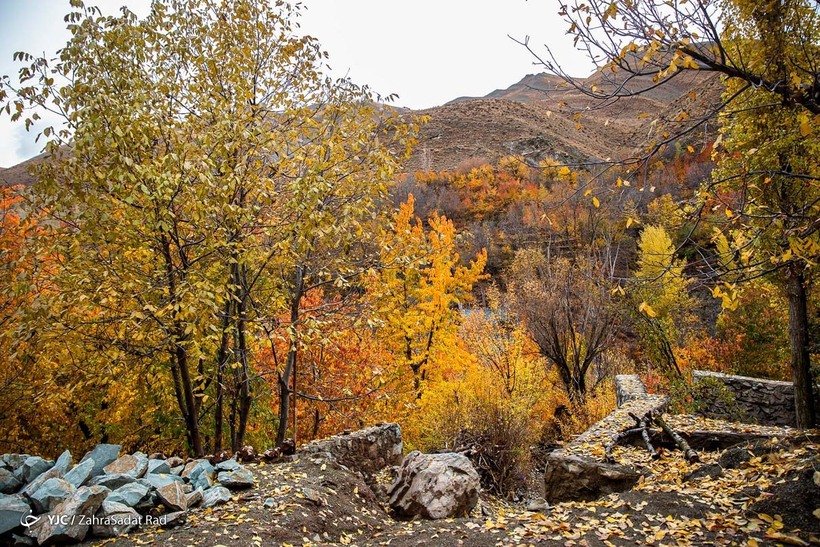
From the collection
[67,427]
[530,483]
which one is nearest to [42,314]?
[67,427]

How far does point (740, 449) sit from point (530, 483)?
580 cm

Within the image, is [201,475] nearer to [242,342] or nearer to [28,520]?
[28,520]

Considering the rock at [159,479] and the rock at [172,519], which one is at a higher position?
the rock at [159,479]

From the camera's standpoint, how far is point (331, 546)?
431 cm

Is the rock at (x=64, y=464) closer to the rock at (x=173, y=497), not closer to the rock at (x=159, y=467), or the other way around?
the rock at (x=159, y=467)

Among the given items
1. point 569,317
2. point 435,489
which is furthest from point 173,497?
point 569,317

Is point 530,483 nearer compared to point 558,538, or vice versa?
point 558,538

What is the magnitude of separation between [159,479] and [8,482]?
1.27 m

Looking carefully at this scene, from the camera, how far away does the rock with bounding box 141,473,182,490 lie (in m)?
4.45

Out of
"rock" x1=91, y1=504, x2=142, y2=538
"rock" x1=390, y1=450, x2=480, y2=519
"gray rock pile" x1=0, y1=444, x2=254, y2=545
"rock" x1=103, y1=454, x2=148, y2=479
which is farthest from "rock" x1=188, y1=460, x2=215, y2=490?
"rock" x1=390, y1=450, x2=480, y2=519

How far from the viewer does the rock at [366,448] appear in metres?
6.74

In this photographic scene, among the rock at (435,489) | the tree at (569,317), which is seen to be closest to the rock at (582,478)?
the rock at (435,489)

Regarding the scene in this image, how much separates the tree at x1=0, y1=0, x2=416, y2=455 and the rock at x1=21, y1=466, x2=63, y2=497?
120 cm

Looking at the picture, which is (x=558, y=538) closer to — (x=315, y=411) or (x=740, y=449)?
(x=740, y=449)
